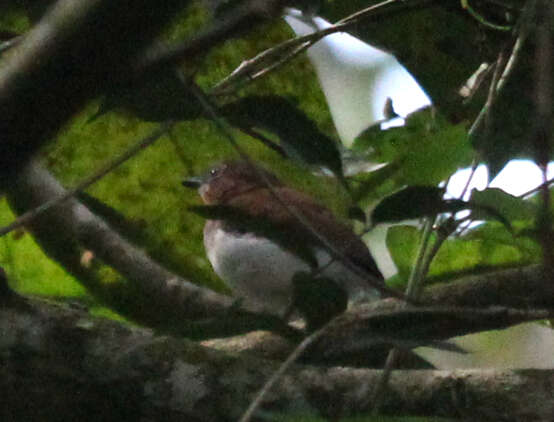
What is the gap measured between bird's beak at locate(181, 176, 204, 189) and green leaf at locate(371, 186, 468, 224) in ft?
5.76

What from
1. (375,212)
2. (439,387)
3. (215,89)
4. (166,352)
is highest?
(215,89)

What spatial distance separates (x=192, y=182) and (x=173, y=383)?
1601 millimetres

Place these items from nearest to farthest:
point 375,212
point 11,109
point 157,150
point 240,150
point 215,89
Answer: point 11,109 → point 240,150 → point 375,212 → point 215,89 → point 157,150

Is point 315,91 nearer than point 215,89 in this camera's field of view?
No

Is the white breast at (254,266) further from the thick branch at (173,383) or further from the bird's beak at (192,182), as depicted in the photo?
the thick branch at (173,383)

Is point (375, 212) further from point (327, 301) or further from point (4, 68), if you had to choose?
point (4, 68)

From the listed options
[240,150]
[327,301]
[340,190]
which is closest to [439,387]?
[327,301]

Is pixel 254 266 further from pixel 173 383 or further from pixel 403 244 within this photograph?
pixel 173 383

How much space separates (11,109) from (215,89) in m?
1.52

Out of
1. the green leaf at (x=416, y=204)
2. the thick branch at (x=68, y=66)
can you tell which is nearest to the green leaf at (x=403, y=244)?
the green leaf at (x=416, y=204)

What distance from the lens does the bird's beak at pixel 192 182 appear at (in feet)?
11.4

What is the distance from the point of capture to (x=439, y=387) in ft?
6.87

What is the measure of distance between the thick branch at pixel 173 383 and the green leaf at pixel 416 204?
0.44 meters

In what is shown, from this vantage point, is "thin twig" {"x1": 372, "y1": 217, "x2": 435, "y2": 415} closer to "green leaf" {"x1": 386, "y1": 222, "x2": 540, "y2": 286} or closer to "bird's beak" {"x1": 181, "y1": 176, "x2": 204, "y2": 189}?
"green leaf" {"x1": 386, "y1": 222, "x2": 540, "y2": 286}
